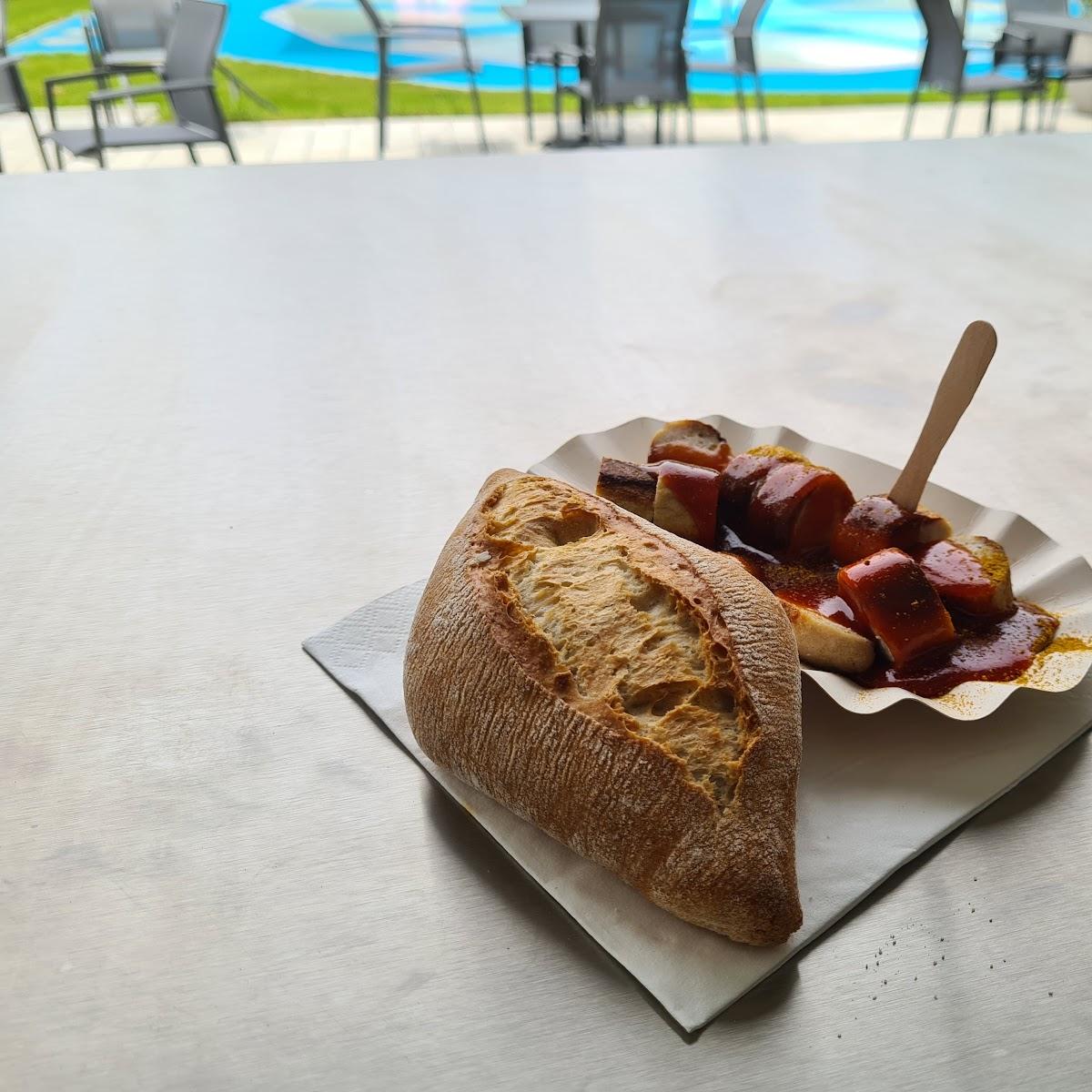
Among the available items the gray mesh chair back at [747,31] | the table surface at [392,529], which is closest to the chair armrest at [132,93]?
the table surface at [392,529]

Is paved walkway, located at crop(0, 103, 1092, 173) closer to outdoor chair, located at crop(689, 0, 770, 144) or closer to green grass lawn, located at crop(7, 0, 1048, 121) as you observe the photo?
green grass lawn, located at crop(7, 0, 1048, 121)

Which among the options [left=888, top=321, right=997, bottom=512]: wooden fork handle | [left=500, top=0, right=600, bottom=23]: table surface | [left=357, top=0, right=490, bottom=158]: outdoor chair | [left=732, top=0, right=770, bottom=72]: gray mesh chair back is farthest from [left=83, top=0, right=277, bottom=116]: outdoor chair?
[left=888, top=321, right=997, bottom=512]: wooden fork handle

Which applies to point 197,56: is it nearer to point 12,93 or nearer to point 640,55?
point 12,93

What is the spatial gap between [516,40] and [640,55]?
4111 millimetres

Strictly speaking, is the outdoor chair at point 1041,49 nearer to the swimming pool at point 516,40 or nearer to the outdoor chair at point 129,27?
the swimming pool at point 516,40

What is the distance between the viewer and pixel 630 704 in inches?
17.4

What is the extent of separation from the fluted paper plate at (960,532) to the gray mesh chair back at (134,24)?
3.95m

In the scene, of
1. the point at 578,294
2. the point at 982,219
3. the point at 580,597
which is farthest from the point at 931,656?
the point at 982,219

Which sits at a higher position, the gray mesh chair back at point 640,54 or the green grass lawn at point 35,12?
the gray mesh chair back at point 640,54

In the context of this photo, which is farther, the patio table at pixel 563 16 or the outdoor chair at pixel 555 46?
the outdoor chair at pixel 555 46

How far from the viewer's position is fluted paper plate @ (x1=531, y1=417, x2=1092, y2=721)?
50 centimetres

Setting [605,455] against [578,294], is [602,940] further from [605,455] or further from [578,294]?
[578,294]

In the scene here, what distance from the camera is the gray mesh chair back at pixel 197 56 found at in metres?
2.88

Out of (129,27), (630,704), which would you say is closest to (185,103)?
(129,27)
